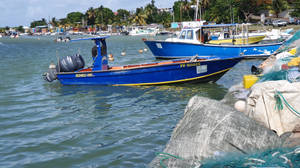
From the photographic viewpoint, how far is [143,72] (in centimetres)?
1405

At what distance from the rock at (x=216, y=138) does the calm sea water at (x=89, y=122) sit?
1.38 meters

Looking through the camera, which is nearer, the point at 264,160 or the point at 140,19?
the point at 264,160

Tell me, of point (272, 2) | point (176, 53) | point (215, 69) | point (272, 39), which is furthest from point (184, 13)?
point (215, 69)

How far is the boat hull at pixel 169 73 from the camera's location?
13773 millimetres

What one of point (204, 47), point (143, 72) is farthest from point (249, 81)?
point (204, 47)

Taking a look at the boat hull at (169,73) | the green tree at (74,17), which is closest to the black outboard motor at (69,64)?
the boat hull at (169,73)

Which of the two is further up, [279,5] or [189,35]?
[279,5]

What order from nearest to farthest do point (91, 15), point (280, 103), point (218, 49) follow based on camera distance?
point (280, 103)
point (218, 49)
point (91, 15)

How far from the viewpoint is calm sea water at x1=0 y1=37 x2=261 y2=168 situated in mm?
6965

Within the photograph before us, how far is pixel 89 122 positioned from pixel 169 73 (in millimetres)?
5274

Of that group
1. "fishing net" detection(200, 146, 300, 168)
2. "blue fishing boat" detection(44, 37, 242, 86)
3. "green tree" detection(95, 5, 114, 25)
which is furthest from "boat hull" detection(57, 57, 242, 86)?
"green tree" detection(95, 5, 114, 25)

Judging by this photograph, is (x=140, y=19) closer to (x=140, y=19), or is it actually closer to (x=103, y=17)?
(x=140, y=19)

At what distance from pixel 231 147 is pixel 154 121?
4.47 metres

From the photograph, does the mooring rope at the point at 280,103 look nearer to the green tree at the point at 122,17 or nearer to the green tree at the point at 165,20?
the green tree at the point at 165,20
